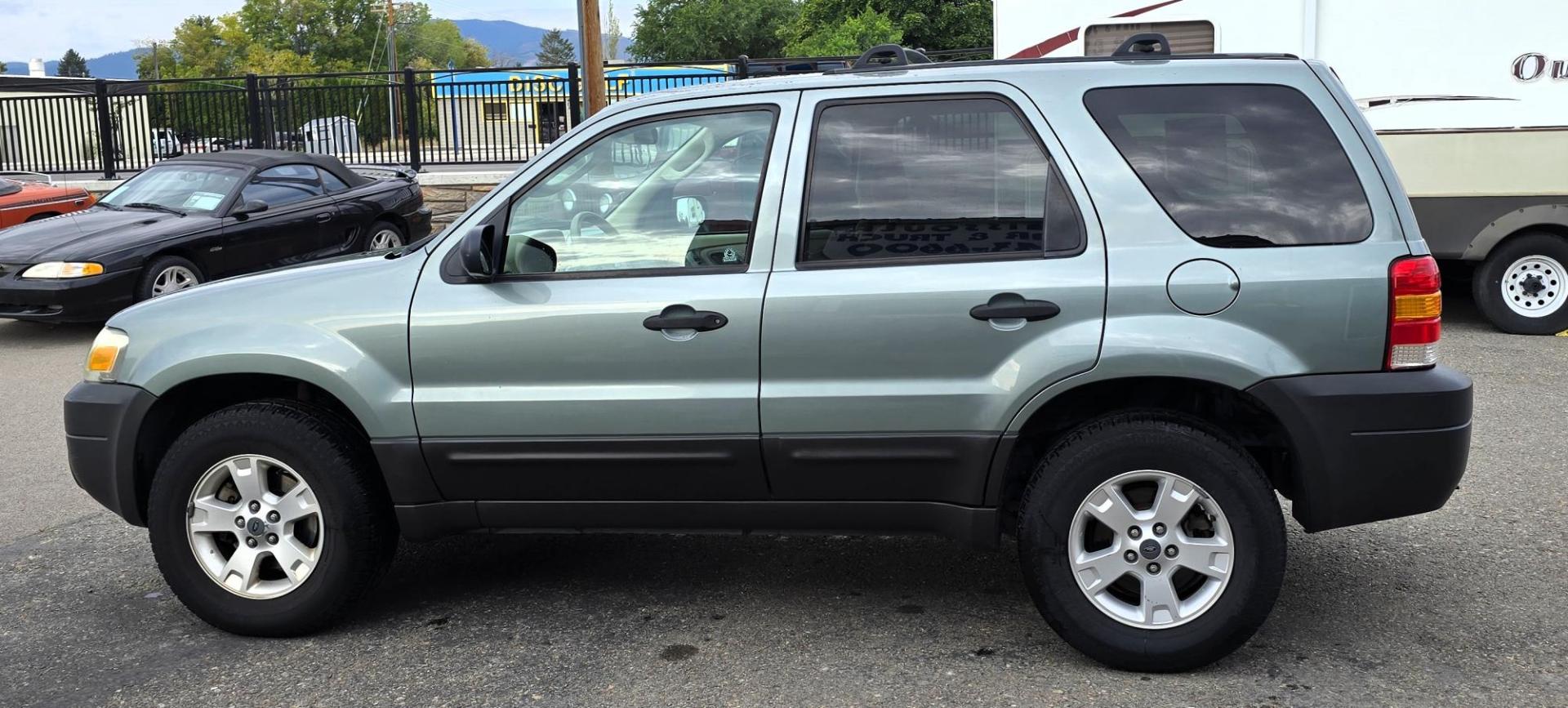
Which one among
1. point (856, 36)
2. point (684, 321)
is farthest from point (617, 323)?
point (856, 36)

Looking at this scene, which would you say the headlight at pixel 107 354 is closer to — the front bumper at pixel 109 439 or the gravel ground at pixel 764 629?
the front bumper at pixel 109 439

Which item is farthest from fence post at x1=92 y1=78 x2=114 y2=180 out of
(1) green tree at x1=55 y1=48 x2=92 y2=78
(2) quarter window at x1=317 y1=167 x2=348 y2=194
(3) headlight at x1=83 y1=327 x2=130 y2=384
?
(1) green tree at x1=55 y1=48 x2=92 y2=78

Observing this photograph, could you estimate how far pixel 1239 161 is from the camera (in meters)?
3.92

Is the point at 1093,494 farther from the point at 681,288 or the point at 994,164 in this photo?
the point at 681,288

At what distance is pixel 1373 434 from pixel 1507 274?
23.4ft

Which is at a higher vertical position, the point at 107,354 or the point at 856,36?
the point at 856,36

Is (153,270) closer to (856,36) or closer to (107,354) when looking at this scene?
(107,354)

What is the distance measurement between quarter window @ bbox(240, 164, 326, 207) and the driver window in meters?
8.91

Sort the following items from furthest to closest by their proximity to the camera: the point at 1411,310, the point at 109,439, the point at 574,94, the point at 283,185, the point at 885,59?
the point at 574,94
the point at 283,185
the point at 885,59
the point at 109,439
the point at 1411,310

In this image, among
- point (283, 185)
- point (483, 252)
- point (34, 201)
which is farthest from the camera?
point (34, 201)

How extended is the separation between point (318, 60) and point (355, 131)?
337 ft

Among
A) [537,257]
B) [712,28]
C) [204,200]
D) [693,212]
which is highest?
[712,28]

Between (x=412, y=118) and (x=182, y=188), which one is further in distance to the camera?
(x=412, y=118)

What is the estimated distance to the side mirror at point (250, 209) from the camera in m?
11.9
